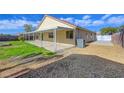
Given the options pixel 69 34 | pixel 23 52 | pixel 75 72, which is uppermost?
pixel 69 34

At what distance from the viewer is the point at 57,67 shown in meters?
8.09

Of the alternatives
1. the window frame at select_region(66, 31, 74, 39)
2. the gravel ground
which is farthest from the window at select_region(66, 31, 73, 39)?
the gravel ground

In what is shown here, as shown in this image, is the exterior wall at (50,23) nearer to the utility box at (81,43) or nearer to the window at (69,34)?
the window at (69,34)

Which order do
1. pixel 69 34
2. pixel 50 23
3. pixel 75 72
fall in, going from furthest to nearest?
1. pixel 50 23
2. pixel 69 34
3. pixel 75 72

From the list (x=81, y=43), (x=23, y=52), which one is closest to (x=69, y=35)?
(x=81, y=43)

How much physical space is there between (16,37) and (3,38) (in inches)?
136

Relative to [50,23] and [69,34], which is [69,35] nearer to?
[69,34]

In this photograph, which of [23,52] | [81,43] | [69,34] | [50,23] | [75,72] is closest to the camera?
[75,72]

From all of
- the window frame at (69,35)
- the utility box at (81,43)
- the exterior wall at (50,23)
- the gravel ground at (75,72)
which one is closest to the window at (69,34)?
the window frame at (69,35)

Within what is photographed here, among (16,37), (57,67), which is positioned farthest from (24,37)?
(57,67)

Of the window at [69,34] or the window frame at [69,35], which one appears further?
the window at [69,34]

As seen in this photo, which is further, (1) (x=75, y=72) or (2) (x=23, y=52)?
(2) (x=23, y=52)

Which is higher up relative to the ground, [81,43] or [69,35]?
[69,35]
